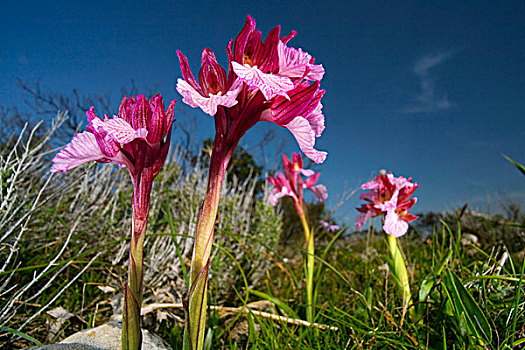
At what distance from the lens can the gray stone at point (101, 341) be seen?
1.21m

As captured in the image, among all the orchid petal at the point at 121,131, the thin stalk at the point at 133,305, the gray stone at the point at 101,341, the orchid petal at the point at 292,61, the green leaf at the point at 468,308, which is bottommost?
the gray stone at the point at 101,341

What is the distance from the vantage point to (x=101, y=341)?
129 cm

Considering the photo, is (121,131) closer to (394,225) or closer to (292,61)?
(292,61)

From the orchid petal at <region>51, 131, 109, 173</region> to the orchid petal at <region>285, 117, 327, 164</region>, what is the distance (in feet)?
1.66

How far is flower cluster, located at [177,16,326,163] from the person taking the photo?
0.80m

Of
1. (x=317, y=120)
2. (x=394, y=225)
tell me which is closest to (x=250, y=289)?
(x=394, y=225)

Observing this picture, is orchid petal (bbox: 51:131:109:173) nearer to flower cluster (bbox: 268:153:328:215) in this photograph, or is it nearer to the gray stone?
the gray stone

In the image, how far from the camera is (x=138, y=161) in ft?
2.86

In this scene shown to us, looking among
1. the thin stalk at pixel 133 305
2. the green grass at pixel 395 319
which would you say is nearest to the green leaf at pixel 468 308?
the green grass at pixel 395 319

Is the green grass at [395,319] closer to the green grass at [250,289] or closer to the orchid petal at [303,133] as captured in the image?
the green grass at [250,289]

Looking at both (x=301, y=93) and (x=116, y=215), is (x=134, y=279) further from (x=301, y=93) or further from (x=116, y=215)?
(x=116, y=215)

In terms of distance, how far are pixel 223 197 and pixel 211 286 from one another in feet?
4.36

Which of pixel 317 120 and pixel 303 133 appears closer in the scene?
pixel 303 133

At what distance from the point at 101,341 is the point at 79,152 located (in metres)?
0.84
